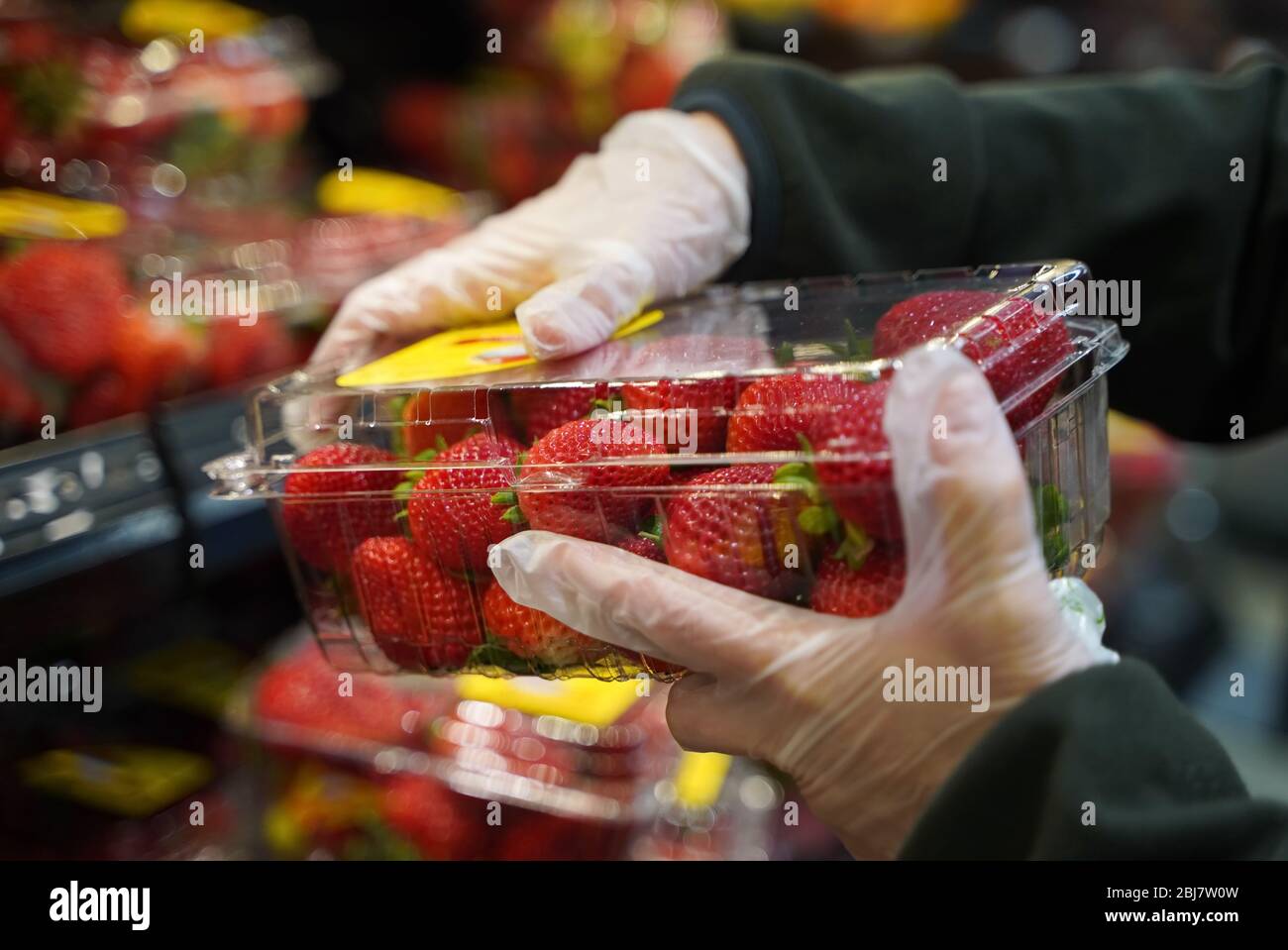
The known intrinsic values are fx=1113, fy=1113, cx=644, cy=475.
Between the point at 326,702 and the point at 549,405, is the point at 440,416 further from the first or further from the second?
the point at 326,702

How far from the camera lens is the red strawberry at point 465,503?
3.25ft

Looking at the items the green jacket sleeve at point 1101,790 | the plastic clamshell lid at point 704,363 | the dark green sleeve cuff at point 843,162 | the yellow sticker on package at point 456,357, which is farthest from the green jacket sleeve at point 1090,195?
the green jacket sleeve at point 1101,790

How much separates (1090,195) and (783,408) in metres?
0.82

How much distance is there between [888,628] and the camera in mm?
847

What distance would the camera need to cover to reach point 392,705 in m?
1.92

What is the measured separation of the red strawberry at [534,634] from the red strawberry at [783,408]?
0.76 feet

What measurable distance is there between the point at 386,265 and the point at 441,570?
0.99 meters

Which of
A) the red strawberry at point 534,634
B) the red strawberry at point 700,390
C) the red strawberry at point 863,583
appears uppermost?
the red strawberry at point 700,390

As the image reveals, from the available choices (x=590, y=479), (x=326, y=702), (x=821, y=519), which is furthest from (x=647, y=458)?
(x=326, y=702)

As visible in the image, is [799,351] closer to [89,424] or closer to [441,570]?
[441,570]

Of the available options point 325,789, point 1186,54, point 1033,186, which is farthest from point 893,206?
point 1186,54

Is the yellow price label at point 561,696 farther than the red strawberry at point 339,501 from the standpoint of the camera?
Yes

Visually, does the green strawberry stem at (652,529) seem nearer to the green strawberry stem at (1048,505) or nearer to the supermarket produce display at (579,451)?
the supermarket produce display at (579,451)

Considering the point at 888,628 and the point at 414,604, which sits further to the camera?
the point at 414,604
